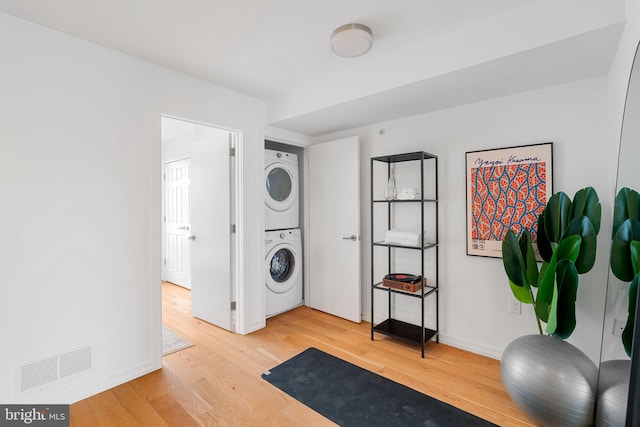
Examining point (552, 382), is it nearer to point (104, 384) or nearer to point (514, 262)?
point (514, 262)

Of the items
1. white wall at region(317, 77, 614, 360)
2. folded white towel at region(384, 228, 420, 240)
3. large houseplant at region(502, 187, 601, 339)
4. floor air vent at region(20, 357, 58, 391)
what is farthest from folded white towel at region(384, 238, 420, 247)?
floor air vent at region(20, 357, 58, 391)

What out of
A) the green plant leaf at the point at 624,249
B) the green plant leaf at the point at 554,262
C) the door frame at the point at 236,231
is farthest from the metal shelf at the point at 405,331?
the green plant leaf at the point at 624,249

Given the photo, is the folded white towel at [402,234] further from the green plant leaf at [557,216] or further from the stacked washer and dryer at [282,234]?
the stacked washer and dryer at [282,234]

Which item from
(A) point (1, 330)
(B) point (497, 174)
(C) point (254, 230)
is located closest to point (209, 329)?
(C) point (254, 230)

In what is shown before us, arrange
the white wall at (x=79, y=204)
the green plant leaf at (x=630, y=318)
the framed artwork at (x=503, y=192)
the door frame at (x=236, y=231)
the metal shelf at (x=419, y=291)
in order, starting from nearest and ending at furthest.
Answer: the green plant leaf at (x=630, y=318), the white wall at (x=79, y=204), the framed artwork at (x=503, y=192), the metal shelf at (x=419, y=291), the door frame at (x=236, y=231)

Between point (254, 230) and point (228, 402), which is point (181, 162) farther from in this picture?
point (228, 402)

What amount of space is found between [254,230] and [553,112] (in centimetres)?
264

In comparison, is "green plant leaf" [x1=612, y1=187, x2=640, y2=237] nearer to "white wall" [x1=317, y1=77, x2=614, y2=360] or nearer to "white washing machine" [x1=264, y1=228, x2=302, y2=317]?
"white wall" [x1=317, y1=77, x2=614, y2=360]

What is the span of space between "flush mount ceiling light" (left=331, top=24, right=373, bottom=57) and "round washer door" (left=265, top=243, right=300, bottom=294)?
2127 mm

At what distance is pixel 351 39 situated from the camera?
1.82m

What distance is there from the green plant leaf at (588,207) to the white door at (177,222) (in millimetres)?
4336

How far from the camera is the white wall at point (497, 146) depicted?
1.97 meters

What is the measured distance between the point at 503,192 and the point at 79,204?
302 centimetres

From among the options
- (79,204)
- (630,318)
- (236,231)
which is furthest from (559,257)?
(79,204)
